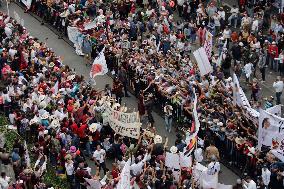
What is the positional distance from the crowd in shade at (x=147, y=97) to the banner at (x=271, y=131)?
38 millimetres

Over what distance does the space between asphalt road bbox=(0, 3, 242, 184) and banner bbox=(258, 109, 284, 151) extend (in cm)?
246

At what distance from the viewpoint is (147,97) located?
29953mm

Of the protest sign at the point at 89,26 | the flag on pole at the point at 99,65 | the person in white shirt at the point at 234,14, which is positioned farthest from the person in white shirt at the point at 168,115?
the person in white shirt at the point at 234,14

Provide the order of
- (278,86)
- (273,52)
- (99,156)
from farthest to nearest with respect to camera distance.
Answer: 1. (273,52)
2. (278,86)
3. (99,156)

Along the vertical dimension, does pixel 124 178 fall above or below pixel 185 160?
above

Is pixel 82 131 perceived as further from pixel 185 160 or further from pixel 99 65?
pixel 185 160

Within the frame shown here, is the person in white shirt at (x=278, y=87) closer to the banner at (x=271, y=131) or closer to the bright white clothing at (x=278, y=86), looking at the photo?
the bright white clothing at (x=278, y=86)

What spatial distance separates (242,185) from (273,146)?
6.33 ft

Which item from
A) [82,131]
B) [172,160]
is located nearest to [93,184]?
[172,160]

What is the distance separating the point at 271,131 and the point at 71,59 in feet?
46.6

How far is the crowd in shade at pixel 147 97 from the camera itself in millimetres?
25031

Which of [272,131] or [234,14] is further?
[234,14]

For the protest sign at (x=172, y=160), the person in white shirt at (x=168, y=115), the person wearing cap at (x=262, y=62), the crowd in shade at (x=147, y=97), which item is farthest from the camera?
the person wearing cap at (x=262, y=62)

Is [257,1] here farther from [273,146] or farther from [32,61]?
[273,146]
